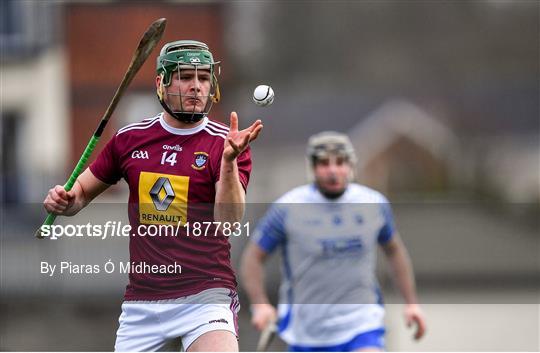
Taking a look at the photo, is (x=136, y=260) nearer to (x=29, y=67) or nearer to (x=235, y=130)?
(x=235, y=130)

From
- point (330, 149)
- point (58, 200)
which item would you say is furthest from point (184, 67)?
point (330, 149)

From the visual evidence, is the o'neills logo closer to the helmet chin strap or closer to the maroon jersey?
the maroon jersey

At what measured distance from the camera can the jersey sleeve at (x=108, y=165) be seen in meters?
5.44

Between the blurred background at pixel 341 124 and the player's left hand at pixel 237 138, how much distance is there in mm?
1213

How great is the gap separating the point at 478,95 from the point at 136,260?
145 ft

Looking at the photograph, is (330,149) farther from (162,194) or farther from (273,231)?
(162,194)

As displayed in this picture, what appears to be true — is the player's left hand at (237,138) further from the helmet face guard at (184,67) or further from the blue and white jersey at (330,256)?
the blue and white jersey at (330,256)

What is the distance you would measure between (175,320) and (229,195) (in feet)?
2.19

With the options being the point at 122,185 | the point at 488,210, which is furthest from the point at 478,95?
the point at 122,185

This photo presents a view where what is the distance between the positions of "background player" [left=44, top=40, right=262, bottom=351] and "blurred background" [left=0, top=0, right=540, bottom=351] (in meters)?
0.62

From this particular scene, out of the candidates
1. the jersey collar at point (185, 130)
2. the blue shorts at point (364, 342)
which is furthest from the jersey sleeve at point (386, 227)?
the jersey collar at point (185, 130)

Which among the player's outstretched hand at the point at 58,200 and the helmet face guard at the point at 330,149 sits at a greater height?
the helmet face guard at the point at 330,149

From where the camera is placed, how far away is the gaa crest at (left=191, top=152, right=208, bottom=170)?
521 cm

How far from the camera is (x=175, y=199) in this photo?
521 cm
